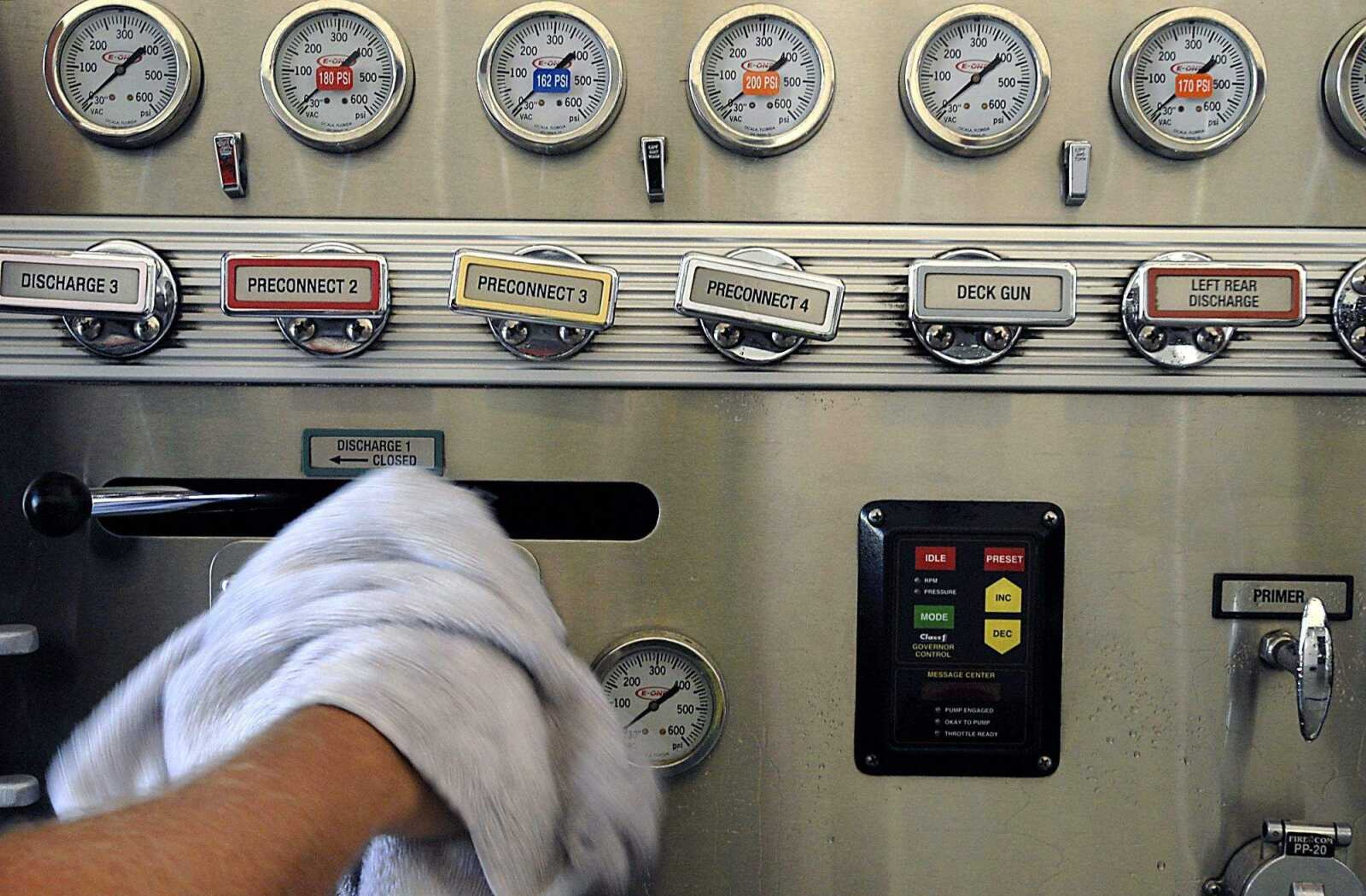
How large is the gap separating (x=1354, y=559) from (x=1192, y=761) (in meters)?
Answer: 0.24

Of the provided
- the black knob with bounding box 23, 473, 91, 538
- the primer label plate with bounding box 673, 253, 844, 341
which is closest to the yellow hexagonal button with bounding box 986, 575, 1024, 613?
the primer label plate with bounding box 673, 253, 844, 341

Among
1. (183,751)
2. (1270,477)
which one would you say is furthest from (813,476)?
(183,751)

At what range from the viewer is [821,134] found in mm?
960

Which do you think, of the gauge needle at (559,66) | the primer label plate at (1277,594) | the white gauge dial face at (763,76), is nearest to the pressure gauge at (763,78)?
the white gauge dial face at (763,76)

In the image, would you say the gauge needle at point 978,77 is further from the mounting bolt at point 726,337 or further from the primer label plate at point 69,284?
the primer label plate at point 69,284

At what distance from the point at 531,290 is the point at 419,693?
14.8 inches

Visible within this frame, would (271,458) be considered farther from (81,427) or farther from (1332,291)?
(1332,291)

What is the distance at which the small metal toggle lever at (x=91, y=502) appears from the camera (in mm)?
946

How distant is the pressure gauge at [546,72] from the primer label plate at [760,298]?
0.66 ft

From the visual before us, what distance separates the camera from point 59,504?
95 cm

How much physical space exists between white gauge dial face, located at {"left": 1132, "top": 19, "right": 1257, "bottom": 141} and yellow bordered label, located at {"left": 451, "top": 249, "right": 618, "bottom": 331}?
0.53 m

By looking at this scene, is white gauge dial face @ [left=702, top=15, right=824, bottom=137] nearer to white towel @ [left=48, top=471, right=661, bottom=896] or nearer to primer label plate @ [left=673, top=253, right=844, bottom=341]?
primer label plate @ [left=673, top=253, right=844, bottom=341]

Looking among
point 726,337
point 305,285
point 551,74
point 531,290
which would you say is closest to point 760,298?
point 726,337

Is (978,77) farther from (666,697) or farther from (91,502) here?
(91,502)
